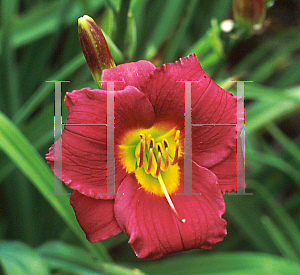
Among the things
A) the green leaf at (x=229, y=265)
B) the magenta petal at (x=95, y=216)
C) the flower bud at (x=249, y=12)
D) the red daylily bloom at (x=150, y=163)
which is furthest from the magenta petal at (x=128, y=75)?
the green leaf at (x=229, y=265)

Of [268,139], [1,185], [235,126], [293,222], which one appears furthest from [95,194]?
[268,139]

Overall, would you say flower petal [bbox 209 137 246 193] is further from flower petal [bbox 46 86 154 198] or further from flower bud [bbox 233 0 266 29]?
flower bud [bbox 233 0 266 29]

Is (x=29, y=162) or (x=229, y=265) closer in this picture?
(x=29, y=162)

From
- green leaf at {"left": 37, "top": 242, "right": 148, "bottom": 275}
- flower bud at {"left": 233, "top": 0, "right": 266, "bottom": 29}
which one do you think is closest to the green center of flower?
green leaf at {"left": 37, "top": 242, "right": 148, "bottom": 275}

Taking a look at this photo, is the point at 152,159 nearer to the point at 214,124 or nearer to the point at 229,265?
the point at 214,124

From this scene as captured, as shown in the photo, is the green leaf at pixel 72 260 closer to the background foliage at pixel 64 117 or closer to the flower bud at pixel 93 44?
the background foliage at pixel 64 117

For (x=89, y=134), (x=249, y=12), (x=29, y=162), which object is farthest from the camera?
(x=249, y=12)

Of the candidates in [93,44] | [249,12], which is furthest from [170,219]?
[249,12]
